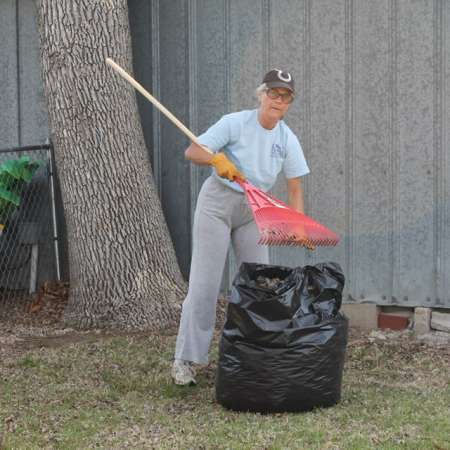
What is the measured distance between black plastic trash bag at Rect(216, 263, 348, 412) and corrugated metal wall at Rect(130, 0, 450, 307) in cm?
215

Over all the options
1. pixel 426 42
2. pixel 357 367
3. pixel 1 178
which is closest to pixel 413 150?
pixel 426 42

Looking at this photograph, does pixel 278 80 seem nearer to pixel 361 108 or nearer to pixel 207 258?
pixel 207 258

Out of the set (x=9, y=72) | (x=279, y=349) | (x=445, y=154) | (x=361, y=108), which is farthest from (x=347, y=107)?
(x=9, y=72)

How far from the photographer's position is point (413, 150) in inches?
249

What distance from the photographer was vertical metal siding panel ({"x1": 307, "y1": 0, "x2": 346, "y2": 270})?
658 centimetres

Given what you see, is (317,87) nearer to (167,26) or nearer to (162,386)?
(167,26)

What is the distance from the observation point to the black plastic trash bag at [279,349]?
4258mm

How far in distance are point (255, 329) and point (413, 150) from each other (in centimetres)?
259

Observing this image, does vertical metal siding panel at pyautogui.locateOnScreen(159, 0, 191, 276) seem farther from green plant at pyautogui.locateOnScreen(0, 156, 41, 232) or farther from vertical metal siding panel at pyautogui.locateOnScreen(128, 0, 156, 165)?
green plant at pyautogui.locateOnScreen(0, 156, 41, 232)

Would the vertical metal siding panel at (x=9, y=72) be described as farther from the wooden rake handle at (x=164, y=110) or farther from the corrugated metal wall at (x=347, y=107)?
the wooden rake handle at (x=164, y=110)

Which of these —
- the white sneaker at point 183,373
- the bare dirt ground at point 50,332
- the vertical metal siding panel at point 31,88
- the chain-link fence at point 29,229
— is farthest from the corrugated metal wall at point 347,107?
the white sneaker at point 183,373

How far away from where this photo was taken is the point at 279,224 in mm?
4594

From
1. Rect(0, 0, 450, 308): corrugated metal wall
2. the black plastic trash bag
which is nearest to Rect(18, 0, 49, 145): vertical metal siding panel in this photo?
Rect(0, 0, 450, 308): corrugated metal wall

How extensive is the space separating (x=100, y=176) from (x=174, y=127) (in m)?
1.08
